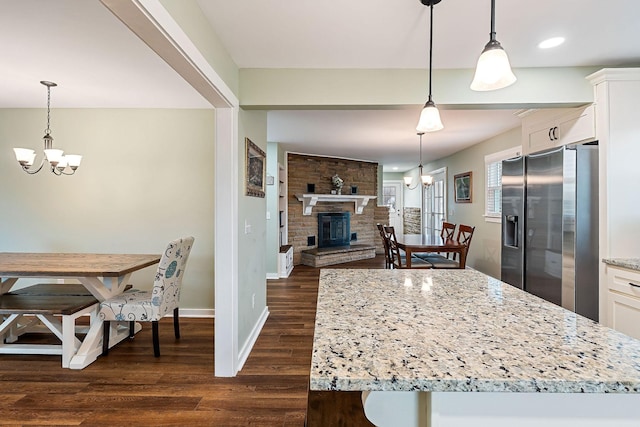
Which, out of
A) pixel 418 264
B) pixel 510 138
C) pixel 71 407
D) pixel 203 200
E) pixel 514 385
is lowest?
pixel 71 407

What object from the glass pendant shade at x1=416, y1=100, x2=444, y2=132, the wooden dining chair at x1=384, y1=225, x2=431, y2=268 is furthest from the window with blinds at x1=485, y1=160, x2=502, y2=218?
the glass pendant shade at x1=416, y1=100, x2=444, y2=132

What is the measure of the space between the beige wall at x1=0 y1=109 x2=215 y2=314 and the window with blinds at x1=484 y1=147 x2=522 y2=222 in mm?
4317

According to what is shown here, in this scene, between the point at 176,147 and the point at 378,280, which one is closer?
the point at 378,280

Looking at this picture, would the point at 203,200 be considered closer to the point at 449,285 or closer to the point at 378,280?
the point at 378,280

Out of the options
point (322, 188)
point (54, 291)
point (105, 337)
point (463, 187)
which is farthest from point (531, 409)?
point (322, 188)

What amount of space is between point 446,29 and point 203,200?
9.32ft

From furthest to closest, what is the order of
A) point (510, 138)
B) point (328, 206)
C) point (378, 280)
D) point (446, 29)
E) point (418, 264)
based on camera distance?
point (328, 206) < point (510, 138) < point (418, 264) < point (446, 29) < point (378, 280)

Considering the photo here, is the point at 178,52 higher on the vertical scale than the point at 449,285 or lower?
higher

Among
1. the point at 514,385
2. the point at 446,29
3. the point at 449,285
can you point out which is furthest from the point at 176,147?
the point at 514,385

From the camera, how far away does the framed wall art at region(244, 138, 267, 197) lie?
263cm

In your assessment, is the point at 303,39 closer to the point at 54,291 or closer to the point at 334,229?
Answer: the point at 54,291

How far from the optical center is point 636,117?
232cm

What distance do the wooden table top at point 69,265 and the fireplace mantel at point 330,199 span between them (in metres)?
3.74

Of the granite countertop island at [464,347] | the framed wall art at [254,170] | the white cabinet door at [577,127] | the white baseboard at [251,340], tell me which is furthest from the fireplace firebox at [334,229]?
the granite countertop island at [464,347]
